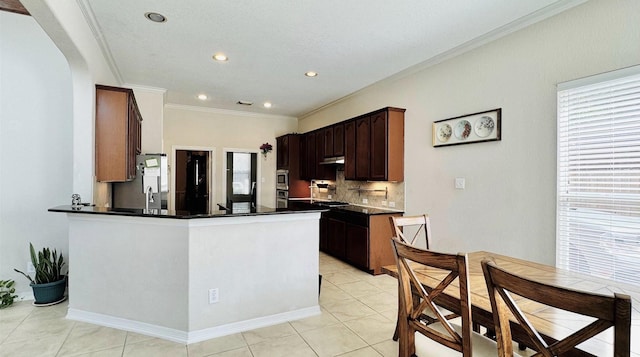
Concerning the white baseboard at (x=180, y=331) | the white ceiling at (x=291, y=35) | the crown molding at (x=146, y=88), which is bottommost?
the white baseboard at (x=180, y=331)

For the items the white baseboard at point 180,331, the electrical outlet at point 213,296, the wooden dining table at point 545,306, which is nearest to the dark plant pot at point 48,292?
the white baseboard at point 180,331

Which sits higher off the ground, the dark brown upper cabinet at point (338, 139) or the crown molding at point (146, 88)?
the crown molding at point (146, 88)

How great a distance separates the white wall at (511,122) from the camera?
8.34ft

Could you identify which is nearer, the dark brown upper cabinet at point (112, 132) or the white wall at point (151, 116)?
the dark brown upper cabinet at point (112, 132)

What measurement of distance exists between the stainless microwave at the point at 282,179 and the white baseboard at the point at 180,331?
4326mm

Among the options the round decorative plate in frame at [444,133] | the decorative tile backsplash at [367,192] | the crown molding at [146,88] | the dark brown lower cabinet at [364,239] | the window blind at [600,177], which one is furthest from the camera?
the crown molding at [146,88]

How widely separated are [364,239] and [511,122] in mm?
2310

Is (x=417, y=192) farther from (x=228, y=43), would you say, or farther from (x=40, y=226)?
(x=40, y=226)

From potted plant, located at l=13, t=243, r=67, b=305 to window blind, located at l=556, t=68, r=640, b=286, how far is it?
188 inches

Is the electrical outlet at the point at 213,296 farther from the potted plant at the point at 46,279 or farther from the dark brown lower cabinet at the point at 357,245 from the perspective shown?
the dark brown lower cabinet at the point at 357,245

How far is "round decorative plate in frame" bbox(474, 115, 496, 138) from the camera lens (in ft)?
10.9

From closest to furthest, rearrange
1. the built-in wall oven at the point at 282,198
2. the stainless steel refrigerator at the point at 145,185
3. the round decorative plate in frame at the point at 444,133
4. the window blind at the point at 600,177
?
the window blind at the point at 600,177, the round decorative plate in frame at the point at 444,133, the stainless steel refrigerator at the point at 145,185, the built-in wall oven at the point at 282,198

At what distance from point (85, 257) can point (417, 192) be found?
147 inches

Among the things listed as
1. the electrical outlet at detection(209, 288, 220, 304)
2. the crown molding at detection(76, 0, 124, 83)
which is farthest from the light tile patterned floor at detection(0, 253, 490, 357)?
the crown molding at detection(76, 0, 124, 83)
